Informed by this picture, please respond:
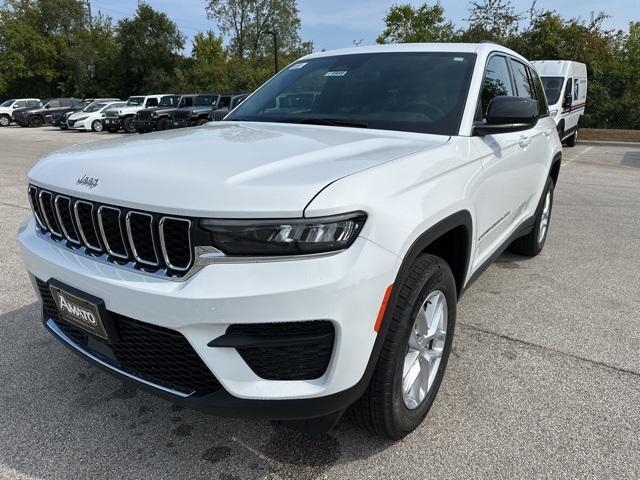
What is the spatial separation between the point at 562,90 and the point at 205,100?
1318cm

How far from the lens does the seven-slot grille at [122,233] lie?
179 cm

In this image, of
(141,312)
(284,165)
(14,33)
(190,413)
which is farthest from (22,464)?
(14,33)

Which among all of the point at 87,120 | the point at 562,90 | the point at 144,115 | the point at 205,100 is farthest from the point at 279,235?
the point at 87,120

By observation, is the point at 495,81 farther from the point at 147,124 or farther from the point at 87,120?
the point at 87,120

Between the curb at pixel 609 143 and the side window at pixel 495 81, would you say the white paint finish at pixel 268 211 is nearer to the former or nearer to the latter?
the side window at pixel 495 81

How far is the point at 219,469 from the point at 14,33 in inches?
2210

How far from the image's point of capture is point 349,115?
3.04m

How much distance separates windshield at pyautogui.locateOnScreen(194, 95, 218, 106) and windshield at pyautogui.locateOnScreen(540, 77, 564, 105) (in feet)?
40.1

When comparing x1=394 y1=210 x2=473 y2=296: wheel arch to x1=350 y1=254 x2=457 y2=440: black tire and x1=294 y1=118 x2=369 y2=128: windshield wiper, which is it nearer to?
x1=350 y1=254 x2=457 y2=440: black tire

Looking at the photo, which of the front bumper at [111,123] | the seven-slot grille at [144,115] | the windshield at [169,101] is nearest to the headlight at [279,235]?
the seven-slot grille at [144,115]

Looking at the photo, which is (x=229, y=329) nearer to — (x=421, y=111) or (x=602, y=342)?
(x=421, y=111)

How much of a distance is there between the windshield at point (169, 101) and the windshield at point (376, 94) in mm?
19650

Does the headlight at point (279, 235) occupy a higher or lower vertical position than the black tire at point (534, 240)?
higher

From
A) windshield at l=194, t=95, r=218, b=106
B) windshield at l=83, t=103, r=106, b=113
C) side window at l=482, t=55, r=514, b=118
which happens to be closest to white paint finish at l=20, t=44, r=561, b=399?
side window at l=482, t=55, r=514, b=118
